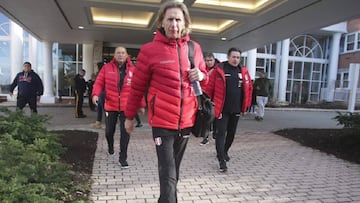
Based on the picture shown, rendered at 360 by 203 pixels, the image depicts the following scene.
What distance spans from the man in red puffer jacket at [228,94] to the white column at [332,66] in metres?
25.6

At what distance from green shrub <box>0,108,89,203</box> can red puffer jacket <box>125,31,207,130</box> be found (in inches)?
51.9

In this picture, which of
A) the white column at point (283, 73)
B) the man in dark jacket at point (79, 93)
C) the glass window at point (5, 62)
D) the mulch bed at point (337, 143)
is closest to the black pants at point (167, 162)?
the mulch bed at point (337, 143)

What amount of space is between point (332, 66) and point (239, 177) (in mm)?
27115

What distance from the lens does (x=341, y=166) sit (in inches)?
244

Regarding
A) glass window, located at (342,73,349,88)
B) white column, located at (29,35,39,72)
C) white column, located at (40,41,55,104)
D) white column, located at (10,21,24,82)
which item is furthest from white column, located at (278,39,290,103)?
white column, located at (10,21,24,82)

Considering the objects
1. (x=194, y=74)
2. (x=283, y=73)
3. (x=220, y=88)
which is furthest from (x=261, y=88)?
(x=283, y=73)

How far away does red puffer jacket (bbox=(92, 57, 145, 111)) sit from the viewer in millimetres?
5562

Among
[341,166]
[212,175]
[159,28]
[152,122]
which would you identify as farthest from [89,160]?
[341,166]

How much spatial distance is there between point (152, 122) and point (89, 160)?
10.7ft

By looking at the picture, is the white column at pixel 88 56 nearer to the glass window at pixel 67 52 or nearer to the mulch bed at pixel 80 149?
the glass window at pixel 67 52

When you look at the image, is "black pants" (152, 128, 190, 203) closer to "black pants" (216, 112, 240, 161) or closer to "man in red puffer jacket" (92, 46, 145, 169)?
"black pants" (216, 112, 240, 161)

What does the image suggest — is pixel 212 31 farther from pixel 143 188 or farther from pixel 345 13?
pixel 143 188

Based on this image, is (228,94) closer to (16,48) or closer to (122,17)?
(122,17)

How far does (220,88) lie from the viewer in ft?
17.9
